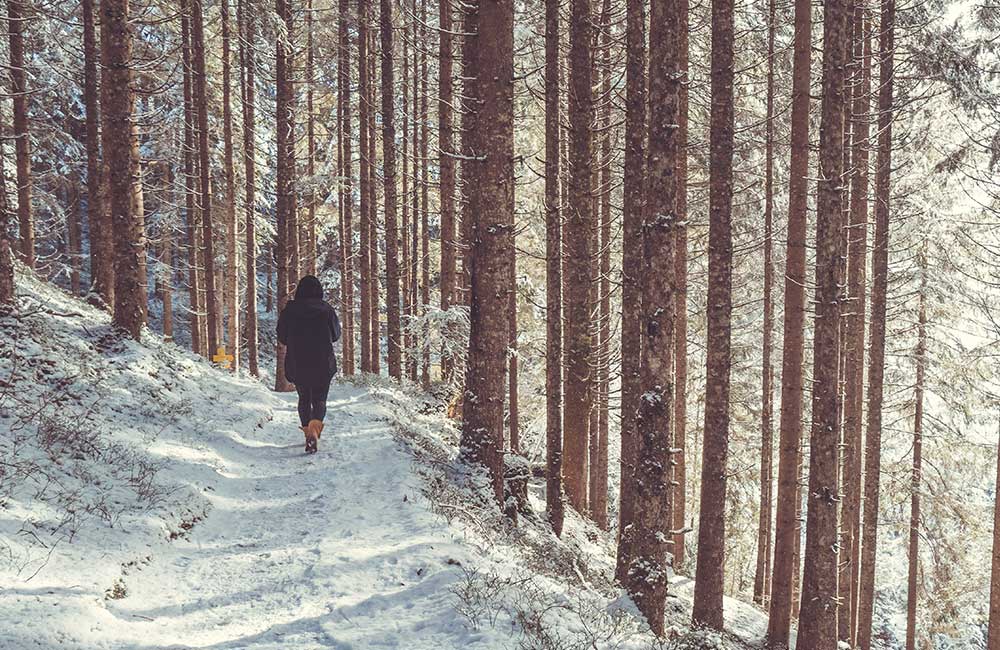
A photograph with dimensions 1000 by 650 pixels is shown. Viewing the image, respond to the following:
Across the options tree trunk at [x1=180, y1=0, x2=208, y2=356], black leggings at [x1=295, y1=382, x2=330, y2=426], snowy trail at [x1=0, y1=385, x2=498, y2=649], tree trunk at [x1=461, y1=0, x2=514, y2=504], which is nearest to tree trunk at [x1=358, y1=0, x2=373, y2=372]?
tree trunk at [x1=180, y1=0, x2=208, y2=356]

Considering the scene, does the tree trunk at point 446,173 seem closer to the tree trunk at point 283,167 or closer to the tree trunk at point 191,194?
the tree trunk at point 283,167

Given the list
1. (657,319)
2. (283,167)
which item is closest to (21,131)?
(283,167)

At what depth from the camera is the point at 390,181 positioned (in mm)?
17906

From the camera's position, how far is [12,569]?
4371mm

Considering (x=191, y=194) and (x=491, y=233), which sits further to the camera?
(x=191, y=194)

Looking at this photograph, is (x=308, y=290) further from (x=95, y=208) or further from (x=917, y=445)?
(x=917, y=445)

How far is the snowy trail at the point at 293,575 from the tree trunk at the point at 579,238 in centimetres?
432

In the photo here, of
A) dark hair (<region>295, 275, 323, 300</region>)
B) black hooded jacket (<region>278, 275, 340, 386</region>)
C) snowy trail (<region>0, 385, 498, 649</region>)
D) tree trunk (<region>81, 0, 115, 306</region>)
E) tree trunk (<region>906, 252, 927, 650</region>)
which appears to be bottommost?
tree trunk (<region>906, 252, 927, 650</region>)

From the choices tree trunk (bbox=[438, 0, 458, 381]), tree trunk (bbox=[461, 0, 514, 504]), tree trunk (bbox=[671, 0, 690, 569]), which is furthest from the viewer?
tree trunk (bbox=[438, 0, 458, 381])

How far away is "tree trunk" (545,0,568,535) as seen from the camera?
11242 mm

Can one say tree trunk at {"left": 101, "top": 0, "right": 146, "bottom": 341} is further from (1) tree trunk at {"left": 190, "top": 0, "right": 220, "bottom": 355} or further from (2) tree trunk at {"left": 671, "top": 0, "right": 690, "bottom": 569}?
(2) tree trunk at {"left": 671, "top": 0, "right": 690, "bottom": 569}

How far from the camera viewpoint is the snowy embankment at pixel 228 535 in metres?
4.56

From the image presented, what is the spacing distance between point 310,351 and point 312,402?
30.4 inches

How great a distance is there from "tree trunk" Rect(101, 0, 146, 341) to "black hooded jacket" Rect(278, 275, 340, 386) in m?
3.00
